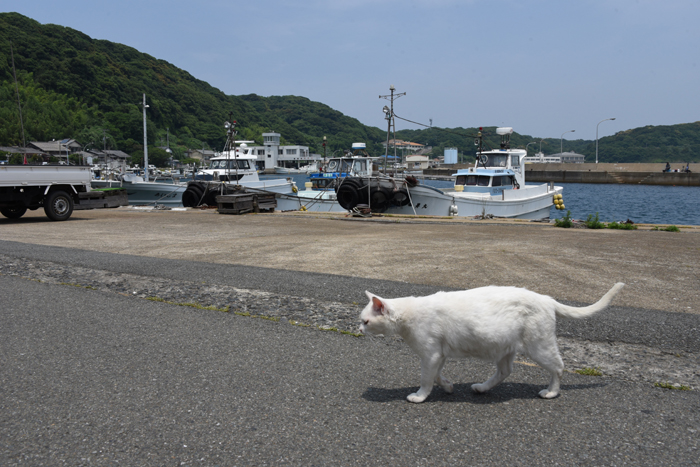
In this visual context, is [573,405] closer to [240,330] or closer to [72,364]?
[240,330]

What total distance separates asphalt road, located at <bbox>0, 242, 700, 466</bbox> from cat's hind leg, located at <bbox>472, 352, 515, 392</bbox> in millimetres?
79

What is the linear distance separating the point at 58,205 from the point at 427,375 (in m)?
17.0

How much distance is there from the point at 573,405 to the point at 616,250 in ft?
24.4

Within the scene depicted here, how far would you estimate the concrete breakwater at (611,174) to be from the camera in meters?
71.6

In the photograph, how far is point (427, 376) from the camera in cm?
324

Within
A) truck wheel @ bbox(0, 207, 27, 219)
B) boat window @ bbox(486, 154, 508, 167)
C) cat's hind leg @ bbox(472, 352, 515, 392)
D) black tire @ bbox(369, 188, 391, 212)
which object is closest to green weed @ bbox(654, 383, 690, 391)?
cat's hind leg @ bbox(472, 352, 515, 392)

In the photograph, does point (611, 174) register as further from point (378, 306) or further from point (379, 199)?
point (378, 306)

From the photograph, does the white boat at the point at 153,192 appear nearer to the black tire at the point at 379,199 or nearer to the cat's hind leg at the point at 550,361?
the black tire at the point at 379,199

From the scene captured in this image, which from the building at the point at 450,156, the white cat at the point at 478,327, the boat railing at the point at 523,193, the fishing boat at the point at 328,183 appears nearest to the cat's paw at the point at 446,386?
the white cat at the point at 478,327

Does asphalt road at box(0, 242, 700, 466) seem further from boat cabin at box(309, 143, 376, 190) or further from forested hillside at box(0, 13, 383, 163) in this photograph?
forested hillside at box(0, 13, 383, 163)

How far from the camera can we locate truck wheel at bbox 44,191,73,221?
1599 centimetres

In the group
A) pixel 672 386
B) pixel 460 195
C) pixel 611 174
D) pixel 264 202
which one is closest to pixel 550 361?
pixel 672 386

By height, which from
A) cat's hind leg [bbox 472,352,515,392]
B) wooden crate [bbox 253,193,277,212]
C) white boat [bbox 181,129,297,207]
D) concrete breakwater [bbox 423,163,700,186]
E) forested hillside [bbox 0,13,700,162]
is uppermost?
forested hillside [bbox 0,13,700,162]

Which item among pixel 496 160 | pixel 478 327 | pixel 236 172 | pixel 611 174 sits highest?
pixel 611 174
